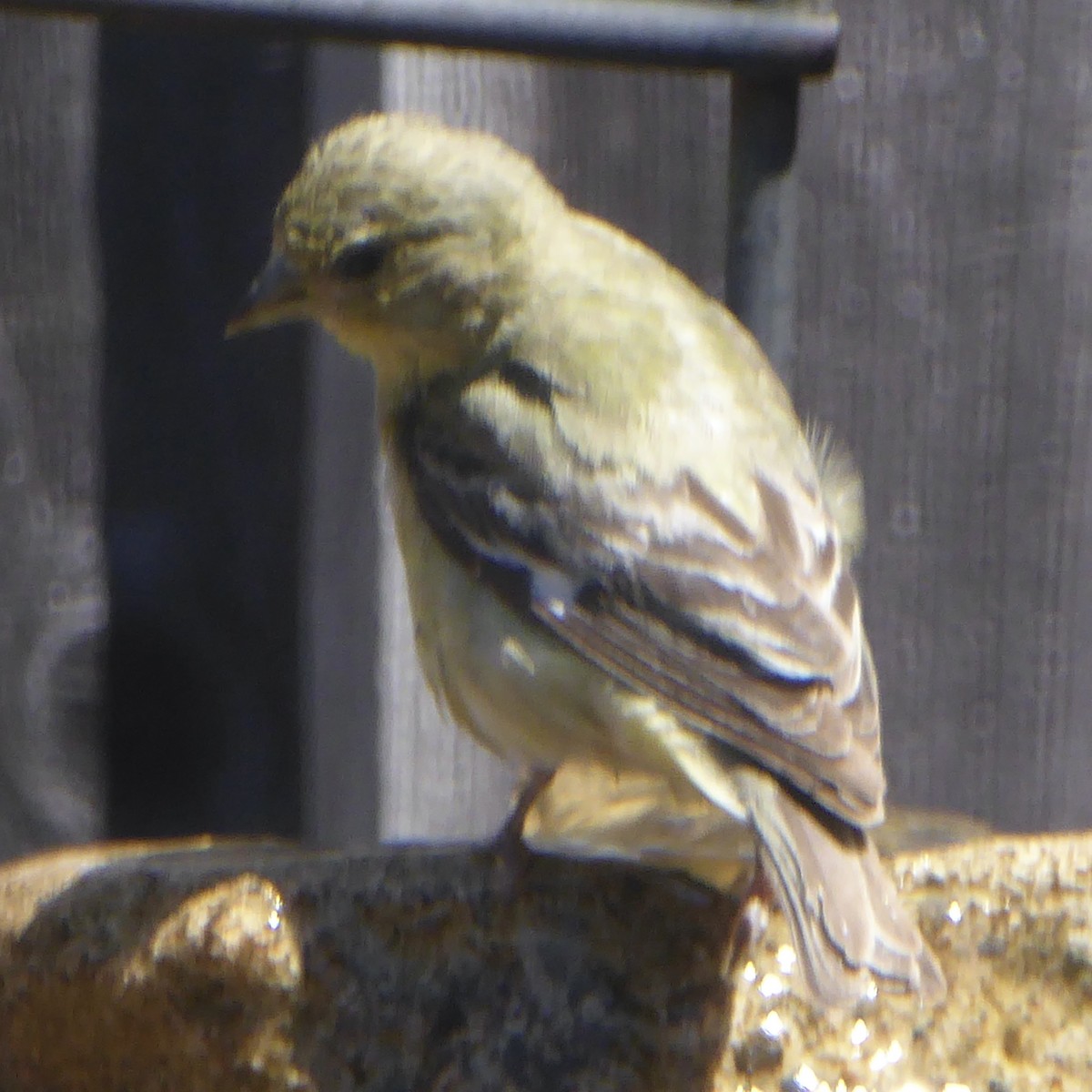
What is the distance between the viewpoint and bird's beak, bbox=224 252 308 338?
2.87m

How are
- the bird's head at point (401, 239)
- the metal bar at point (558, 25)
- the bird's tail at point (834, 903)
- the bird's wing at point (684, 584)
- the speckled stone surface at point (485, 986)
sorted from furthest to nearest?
1. the bird's head at point (401, 239)
2. the bird's wing at point (684, 584)
3. the speckled stone surface at point (485, 986)
4. the bird's tail at point (834, 903)
5. the metal bar at point (558, 25)

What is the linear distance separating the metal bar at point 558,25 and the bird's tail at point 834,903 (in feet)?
3.22

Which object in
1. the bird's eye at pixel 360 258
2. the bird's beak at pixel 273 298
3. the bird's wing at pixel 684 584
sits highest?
the bird's eye at pixel 360 258

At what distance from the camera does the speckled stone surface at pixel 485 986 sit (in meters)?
2.34

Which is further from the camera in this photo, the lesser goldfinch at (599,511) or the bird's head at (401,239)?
the bird's head at (401,239)

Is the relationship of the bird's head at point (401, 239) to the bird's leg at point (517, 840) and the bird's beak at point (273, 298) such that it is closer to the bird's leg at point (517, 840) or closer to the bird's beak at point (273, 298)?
the bird's beak at point (273, 298)

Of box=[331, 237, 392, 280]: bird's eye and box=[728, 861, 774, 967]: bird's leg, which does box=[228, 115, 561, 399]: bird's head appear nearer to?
box=[331, 237, 392, 280]: bird's eye

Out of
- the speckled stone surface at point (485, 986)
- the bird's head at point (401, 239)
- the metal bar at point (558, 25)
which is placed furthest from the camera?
the bird's head at point (401, 239)

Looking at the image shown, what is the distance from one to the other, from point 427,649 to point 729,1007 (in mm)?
731

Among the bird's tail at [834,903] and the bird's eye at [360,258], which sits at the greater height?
the bird's eye at [360,258]

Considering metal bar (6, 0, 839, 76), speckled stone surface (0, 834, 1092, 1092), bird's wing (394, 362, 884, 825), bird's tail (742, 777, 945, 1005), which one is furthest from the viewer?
bird's wing (394, 362, 884, 825)

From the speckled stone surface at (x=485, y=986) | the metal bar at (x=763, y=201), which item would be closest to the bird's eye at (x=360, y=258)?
the metal bar at (x=763, y=201)

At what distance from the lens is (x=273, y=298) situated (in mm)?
2869

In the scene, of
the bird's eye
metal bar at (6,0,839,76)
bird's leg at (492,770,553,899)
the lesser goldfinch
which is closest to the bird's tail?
the lesser goldfinch
